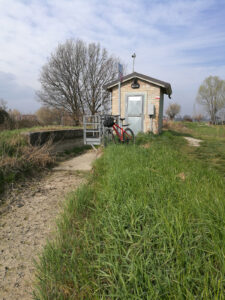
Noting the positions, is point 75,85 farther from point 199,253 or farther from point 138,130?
point 199,253

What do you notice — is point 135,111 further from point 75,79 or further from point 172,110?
point 172,110

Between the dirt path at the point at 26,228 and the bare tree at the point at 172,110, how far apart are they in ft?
157

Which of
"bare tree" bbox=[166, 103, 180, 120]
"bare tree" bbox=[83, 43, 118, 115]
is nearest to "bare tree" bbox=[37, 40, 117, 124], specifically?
"bare tree" bbox=[83, 43, 118, 115]

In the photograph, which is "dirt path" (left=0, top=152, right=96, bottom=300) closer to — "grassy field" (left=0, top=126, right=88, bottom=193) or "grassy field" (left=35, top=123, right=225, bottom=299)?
"grassy field" (left=35, top=123, right=225, bottom=299)

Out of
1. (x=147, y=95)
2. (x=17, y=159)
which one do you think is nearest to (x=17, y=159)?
(x=17, y=159)

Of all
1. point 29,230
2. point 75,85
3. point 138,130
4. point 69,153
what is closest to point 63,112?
point 75,85

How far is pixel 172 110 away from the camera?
4828 cm

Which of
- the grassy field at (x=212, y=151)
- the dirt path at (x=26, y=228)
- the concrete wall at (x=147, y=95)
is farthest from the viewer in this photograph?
the concrete wall at (x=147, y=95)

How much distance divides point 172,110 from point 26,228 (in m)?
50.1

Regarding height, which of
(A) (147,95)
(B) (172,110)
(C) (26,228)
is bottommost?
(C) (26,228)

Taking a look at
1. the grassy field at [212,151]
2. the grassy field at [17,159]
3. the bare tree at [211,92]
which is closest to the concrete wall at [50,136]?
the grassy field at [17,159]

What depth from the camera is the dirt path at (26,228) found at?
1.61 meters

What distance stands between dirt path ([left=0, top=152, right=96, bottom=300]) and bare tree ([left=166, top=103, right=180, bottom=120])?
157 ft

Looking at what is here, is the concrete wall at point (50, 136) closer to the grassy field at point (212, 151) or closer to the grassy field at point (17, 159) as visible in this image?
the grassy field at point (17, 159)
